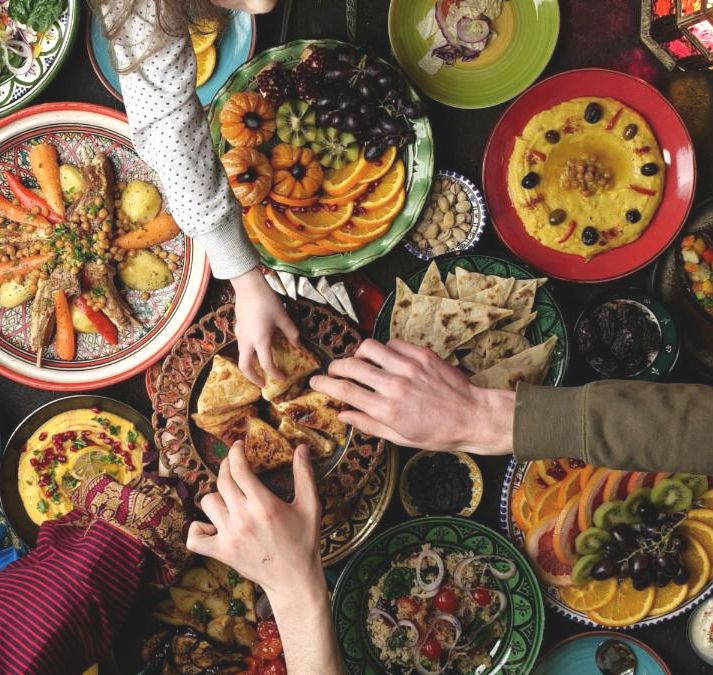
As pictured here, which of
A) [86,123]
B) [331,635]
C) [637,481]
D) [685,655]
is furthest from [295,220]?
[685,655]

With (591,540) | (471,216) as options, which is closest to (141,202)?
(471,216)

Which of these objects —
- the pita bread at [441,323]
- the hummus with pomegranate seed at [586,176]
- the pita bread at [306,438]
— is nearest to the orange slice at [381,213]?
the pita bread at [441,323]

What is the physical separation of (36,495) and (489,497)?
2019 millimetres

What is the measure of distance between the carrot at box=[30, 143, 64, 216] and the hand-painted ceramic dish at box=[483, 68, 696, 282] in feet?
6.03

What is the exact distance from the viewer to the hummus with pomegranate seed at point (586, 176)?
268 centimetres

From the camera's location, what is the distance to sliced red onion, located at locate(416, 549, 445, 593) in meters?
2.67

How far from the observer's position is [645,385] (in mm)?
1820

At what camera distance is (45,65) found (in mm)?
2854

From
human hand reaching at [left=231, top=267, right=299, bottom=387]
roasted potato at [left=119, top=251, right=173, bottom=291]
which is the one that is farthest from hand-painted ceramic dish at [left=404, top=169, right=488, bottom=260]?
roasted potato at [left=119, top=251, right=173, bottom=291]

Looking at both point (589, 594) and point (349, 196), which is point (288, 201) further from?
point (589, 594)

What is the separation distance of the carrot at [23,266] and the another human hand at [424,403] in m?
1.67

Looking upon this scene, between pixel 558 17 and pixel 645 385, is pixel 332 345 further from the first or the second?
pixel 558 17

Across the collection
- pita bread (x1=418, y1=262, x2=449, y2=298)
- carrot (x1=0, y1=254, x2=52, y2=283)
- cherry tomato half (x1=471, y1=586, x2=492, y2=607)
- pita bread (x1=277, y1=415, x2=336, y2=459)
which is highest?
carrot (x1=0, y1=254, x2=52, y2=283)

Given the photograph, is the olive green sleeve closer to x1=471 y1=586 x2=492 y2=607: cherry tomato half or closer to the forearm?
the forearm
